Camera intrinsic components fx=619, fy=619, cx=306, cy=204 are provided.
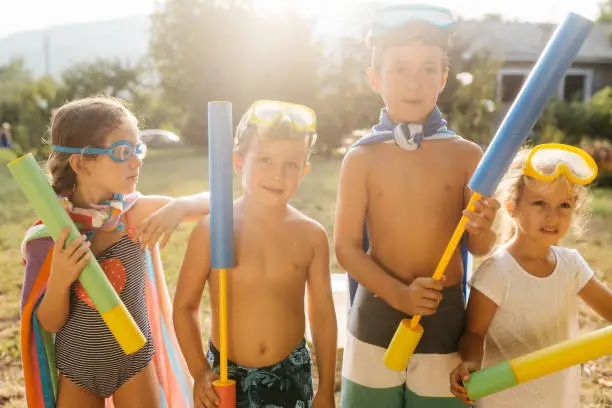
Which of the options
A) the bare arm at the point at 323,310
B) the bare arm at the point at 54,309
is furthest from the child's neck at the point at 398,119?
the bare arm at the point at 54,309

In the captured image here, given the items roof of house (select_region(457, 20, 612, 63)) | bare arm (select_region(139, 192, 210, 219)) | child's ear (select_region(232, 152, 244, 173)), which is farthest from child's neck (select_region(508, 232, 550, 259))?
roof of house (select_region(457, 20, 612, 63))

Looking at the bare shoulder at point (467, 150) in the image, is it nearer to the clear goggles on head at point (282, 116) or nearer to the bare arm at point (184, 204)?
the clear goggles on head at point (282, 116)

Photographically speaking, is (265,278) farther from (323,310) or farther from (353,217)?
(353,217)

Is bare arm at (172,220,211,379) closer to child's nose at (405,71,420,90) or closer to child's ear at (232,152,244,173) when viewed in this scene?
child's ear at (232,152,244,173)

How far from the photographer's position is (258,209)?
2.40 metres

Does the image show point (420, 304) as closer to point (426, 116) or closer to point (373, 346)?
point (373, 346)

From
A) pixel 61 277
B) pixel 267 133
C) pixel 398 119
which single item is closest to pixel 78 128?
pixel 61 277

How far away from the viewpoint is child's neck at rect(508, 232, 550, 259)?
2461 millimetres

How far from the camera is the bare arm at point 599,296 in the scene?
2.47 m

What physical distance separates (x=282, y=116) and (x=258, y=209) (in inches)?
14.7

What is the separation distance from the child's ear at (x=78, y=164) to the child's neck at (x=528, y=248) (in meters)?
1.73

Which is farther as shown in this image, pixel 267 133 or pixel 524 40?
pixel 524 40

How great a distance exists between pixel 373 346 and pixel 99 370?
1.09 m

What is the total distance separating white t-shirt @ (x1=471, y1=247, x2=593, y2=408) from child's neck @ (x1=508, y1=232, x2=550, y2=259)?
0.16ft
